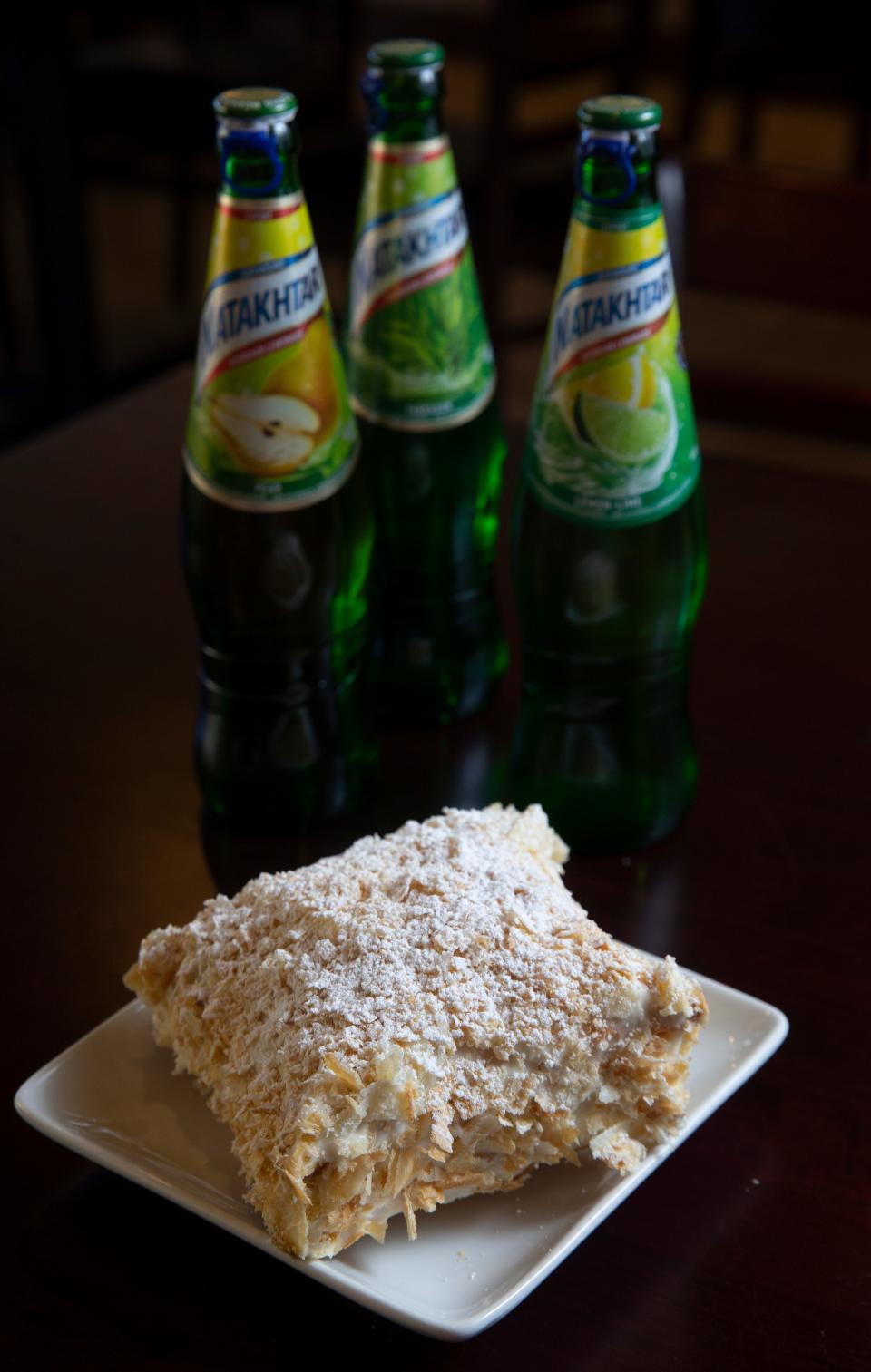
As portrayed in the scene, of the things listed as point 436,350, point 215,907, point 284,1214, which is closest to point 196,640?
point 436,350

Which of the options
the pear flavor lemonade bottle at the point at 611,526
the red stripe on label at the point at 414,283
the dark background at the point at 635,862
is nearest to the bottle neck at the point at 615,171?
the pear flavor lemonade bottle at the point at 611,526

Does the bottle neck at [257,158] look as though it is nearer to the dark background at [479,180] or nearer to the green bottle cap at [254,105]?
the green bottle cap at [254,105]

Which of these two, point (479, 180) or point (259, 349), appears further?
point (479, 180)

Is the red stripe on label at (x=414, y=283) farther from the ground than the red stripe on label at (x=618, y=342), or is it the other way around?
the red stripe on label at (x=618, y=342)

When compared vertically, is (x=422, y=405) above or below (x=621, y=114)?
below

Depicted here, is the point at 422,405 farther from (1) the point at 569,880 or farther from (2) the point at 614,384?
(1) the point at 569,880

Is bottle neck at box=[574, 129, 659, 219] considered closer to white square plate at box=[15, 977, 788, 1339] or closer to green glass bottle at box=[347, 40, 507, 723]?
green glass bottle at box=[347, 40, 507, 723]

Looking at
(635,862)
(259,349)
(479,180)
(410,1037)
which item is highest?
(259,349)

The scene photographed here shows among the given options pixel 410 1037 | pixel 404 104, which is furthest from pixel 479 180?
pixel 410 1037
